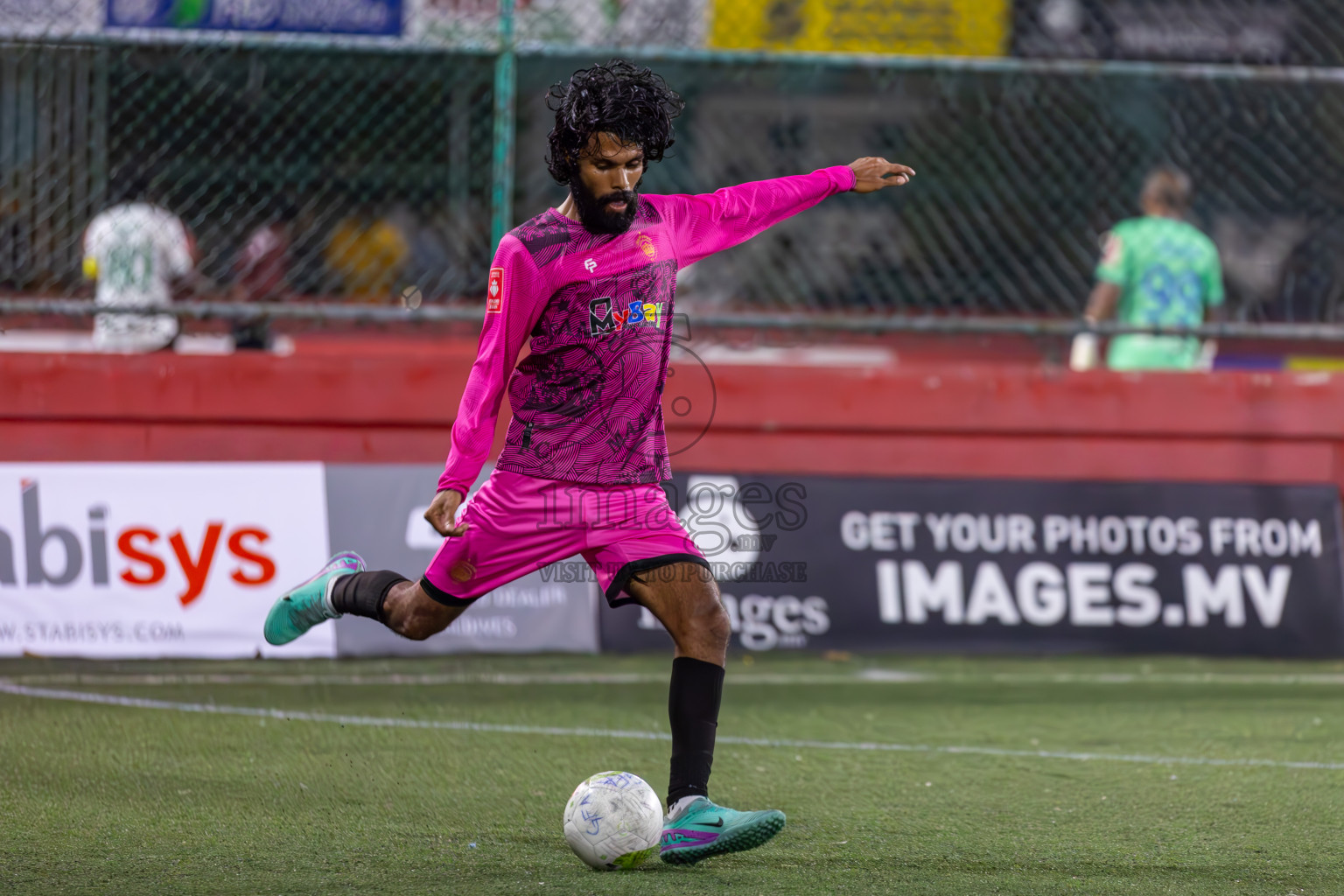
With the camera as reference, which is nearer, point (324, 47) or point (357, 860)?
point (357, 860)

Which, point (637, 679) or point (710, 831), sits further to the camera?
point (637, 679)

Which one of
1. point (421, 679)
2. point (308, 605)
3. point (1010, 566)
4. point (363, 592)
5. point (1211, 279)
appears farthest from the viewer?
point (1211, 279)

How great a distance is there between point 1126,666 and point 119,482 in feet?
16.0

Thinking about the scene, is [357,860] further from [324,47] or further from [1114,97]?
[1114,97]

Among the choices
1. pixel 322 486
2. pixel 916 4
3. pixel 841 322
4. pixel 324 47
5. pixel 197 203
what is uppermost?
pixel 916 4

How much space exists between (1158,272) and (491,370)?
5698 mm

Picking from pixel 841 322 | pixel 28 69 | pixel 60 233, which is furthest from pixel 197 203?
pixel 841 322

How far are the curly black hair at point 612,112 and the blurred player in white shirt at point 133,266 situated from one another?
477 centimetres

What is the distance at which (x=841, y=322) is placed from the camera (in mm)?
8219

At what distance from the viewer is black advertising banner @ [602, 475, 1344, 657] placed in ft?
26.2

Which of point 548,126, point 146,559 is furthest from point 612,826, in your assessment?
point 548,126

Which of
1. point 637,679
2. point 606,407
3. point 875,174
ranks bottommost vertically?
point 637,679

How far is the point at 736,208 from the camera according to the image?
176 inches

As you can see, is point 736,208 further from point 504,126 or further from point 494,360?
point 504,126
